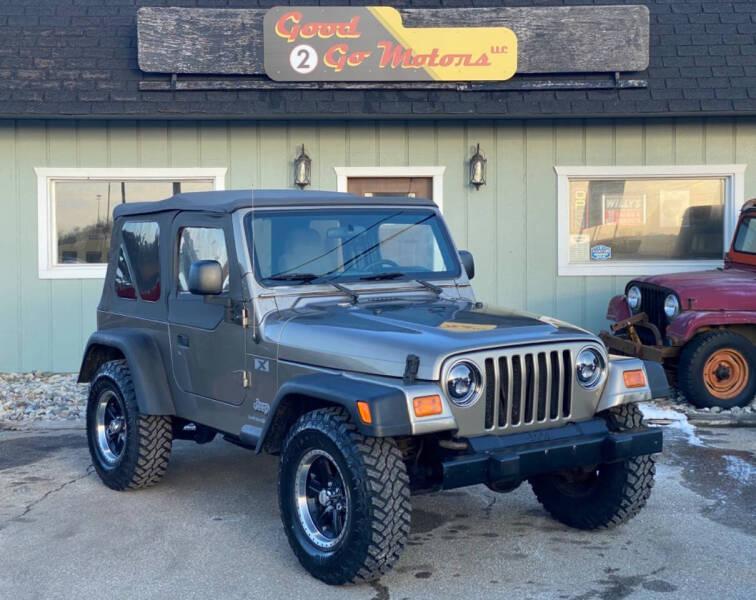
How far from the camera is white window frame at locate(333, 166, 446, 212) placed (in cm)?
1111

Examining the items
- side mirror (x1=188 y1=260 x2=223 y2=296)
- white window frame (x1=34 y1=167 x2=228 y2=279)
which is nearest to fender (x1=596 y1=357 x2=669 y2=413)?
side mirror (x1=188 y1=260 x2=223 y2=296)

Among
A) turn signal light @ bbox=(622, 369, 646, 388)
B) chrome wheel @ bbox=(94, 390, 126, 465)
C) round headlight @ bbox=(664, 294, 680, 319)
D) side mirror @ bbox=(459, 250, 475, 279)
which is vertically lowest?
chrome wheel @ bbox=(94, 390, 126, 465)

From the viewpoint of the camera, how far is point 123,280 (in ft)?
22.0

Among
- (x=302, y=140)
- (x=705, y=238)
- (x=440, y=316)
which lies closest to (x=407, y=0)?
(x=302, y=140)

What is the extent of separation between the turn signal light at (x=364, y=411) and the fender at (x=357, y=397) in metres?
0.01

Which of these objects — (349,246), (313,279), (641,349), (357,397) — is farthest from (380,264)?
(641,349)

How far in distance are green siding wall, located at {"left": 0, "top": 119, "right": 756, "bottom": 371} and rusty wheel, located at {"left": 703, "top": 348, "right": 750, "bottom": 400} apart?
101 inches

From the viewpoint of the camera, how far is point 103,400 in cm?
654

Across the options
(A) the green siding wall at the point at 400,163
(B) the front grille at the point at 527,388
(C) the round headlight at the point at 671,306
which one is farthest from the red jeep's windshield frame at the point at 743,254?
(B) the front grille at the point at 527,388

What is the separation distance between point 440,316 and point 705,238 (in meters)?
7.10

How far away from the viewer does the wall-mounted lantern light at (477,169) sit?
10992 mm

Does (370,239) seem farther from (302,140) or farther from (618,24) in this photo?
(618,24)

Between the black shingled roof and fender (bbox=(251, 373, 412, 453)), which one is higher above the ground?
the black shingled roof

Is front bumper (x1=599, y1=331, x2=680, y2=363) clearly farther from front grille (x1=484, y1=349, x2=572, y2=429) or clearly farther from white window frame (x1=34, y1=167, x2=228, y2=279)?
white window frame (x1=34, y1=167, x2=228, y2=279)
